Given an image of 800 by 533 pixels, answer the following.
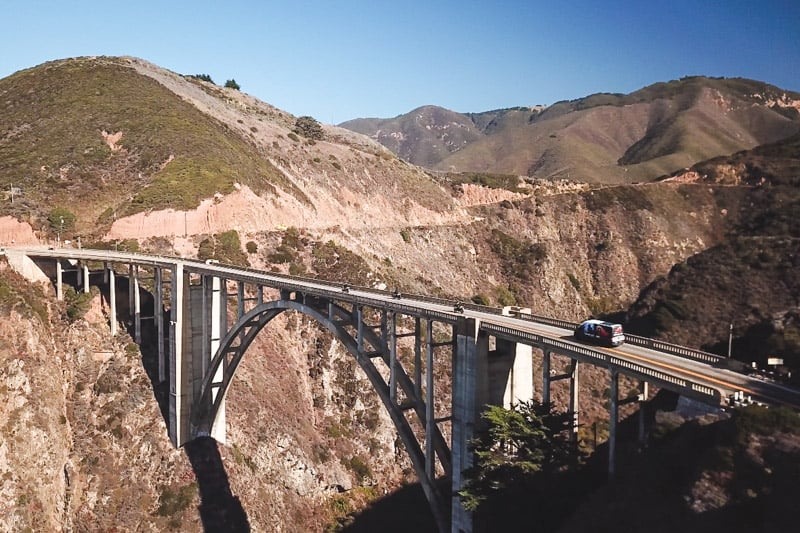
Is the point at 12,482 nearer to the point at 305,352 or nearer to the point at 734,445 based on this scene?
the point at 305,352

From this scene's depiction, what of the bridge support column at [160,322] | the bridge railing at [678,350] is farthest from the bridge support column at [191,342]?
the bridge railing at [678,350]

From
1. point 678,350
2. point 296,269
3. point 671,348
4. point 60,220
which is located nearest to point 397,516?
point 296,269

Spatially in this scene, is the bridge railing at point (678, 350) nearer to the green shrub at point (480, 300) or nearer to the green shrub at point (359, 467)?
the green shrub at point (359, 467)

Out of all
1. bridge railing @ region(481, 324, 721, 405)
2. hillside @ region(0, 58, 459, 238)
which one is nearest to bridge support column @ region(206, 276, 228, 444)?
hillside @ region(0, 58, 459, 238)

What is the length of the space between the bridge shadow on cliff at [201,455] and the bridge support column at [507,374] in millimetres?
25537

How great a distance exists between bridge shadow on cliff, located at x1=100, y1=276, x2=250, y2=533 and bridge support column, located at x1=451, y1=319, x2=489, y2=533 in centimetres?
2206

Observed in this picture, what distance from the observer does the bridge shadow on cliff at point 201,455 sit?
3791cm

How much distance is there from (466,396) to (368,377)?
8.29 metres

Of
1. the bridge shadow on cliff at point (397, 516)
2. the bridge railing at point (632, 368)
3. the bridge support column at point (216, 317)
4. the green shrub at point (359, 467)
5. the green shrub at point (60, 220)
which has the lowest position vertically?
the bridge shadow on cliff at point (397, 516)

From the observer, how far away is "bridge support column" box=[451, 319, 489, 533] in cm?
2098

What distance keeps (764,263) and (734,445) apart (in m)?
49.7

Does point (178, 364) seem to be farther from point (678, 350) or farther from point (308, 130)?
point (308, 130)

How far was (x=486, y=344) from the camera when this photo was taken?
2114 centimetres

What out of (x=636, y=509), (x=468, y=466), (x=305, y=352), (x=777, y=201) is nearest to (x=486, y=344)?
(x=468, y=466)
